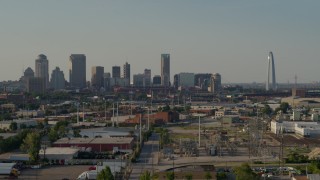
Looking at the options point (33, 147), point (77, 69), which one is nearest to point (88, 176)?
point (33, 147)

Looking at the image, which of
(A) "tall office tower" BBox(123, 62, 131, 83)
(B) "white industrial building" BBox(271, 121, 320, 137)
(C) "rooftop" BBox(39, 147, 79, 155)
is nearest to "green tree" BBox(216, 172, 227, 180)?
(C) "rooftop" BBox(39, 147, 79, 155)

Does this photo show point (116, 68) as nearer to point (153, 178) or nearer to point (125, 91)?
point (125, 91)

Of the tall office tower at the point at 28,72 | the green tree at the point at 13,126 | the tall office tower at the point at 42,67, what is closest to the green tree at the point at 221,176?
the green tree at the point at 13,126

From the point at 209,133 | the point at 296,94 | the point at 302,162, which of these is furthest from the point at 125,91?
the point at 302,162

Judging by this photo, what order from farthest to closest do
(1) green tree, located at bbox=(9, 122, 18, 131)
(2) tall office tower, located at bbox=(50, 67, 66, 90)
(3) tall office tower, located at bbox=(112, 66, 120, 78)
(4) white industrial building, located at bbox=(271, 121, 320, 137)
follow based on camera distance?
1. (3) tall office tower, located at bbox=(112, 66, 120, 78)
2. (2) tall office tower, located at bbox=(50, 67, 66, 90)
3. (1) green tree, located at bbox=(9, 122, 18, 131)
4. (4) white industrial building, located at bbox=(271, 121, 320, 137)

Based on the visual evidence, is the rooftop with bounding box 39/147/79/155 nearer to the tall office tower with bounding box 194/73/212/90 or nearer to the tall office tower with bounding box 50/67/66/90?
the tall office tower with bounding box 194/73/212/90

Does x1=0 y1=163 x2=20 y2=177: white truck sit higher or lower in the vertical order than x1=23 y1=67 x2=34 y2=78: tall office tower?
lower
